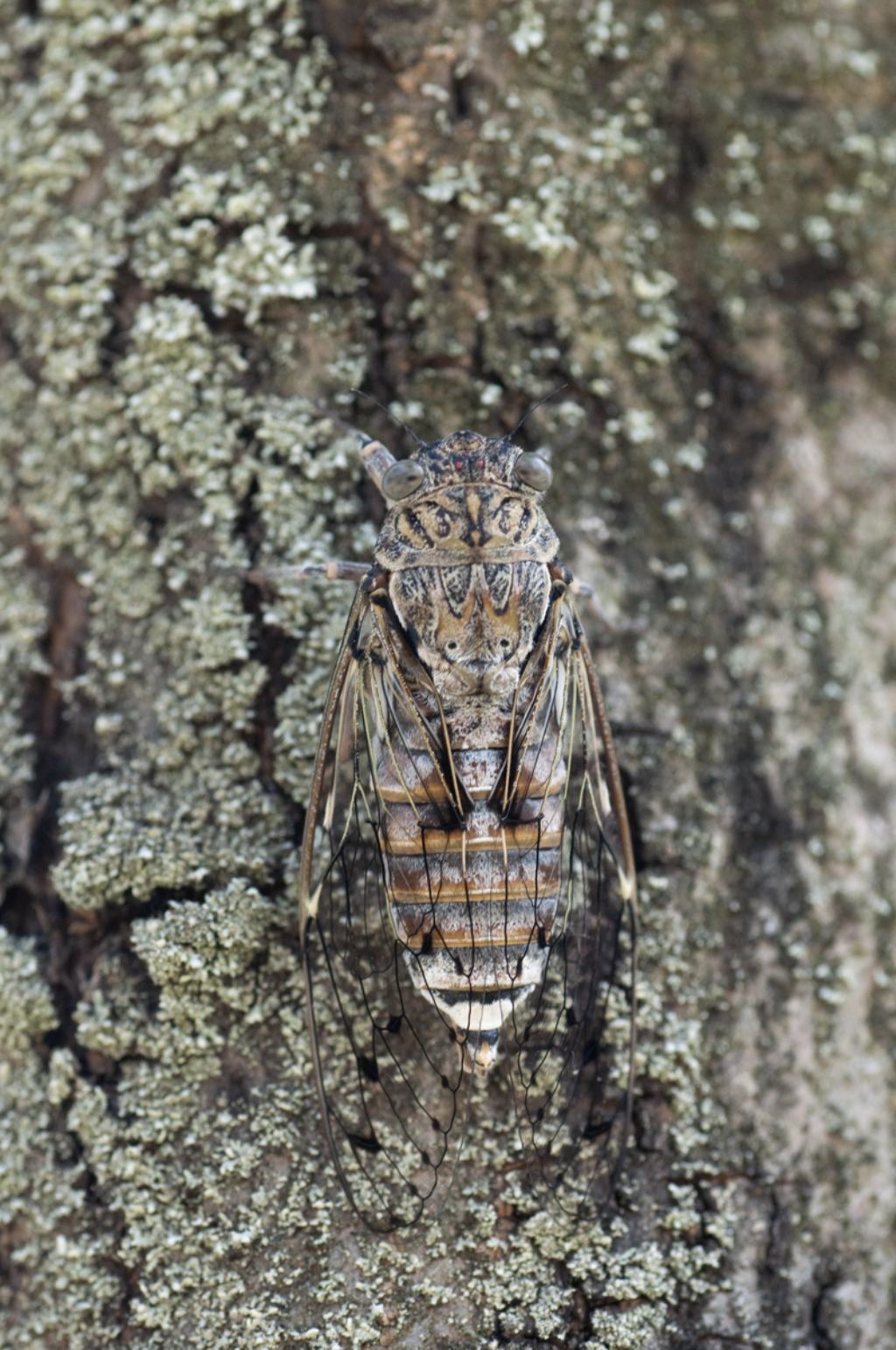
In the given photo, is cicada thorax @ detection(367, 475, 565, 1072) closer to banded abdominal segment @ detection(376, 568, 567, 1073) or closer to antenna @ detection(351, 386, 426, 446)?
banded abdominal segment @ detection(376, 568, 567, 1073)

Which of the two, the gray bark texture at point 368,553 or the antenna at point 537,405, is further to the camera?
the antenna at point 537,405

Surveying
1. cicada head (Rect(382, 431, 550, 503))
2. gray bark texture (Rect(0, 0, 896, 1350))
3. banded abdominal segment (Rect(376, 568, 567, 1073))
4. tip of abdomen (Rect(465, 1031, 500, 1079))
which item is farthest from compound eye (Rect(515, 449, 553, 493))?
tip of abdomen (Rect(465, 1031, 500, 1079))

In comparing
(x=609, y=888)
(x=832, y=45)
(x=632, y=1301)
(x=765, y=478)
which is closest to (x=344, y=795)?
(x=609, y=888)

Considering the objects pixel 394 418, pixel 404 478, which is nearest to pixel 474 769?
pixel 404 478

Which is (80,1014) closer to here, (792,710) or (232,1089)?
(232,1089)

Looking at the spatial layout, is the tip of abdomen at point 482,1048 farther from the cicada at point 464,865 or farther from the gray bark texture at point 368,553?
the gray bark texture at point 368,553

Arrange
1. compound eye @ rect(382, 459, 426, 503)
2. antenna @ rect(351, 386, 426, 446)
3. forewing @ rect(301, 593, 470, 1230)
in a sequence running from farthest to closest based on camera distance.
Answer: antenna @ rect(351, 386, 426, 446)
compound eye @ rect(382, 459, 426, 503)
forewing @ rect(301, 593, 470, 1230)

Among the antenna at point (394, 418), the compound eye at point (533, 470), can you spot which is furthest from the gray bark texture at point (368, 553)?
the compound eye at point (533, 470)

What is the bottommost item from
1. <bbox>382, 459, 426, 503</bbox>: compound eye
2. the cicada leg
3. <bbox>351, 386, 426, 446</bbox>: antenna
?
the cicada leg
